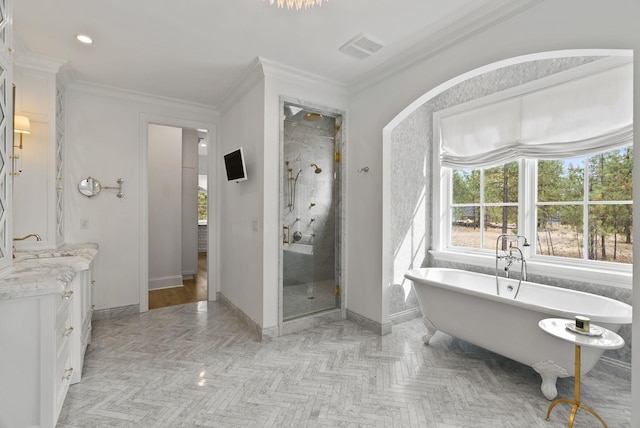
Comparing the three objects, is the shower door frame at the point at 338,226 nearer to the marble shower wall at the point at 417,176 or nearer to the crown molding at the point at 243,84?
the crown molding at the point at 243,84

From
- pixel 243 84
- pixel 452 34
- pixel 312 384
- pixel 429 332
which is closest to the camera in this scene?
pixel 312 384

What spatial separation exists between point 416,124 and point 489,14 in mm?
1783

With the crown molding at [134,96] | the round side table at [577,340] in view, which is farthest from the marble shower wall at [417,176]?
the crown molding at [134,96]

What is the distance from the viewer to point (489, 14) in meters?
2.19

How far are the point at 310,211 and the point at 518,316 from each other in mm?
2186

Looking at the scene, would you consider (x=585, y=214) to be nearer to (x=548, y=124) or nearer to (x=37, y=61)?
(x=548, y=124)

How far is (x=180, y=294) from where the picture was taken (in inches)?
190

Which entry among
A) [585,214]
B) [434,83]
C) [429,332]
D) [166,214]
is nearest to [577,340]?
[429,332]

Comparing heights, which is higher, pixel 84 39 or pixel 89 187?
pixel 84 39

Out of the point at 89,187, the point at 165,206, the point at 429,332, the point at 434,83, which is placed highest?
the point at 434,83

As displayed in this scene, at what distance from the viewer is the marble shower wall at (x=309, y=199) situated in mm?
3387

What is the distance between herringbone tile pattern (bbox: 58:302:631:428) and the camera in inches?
77.8

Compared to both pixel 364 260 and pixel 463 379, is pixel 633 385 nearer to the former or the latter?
pixel 463 379

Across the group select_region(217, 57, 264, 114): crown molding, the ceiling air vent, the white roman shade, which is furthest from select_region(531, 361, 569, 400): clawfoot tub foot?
select_region(217, 57, 264, 114): crown molding
